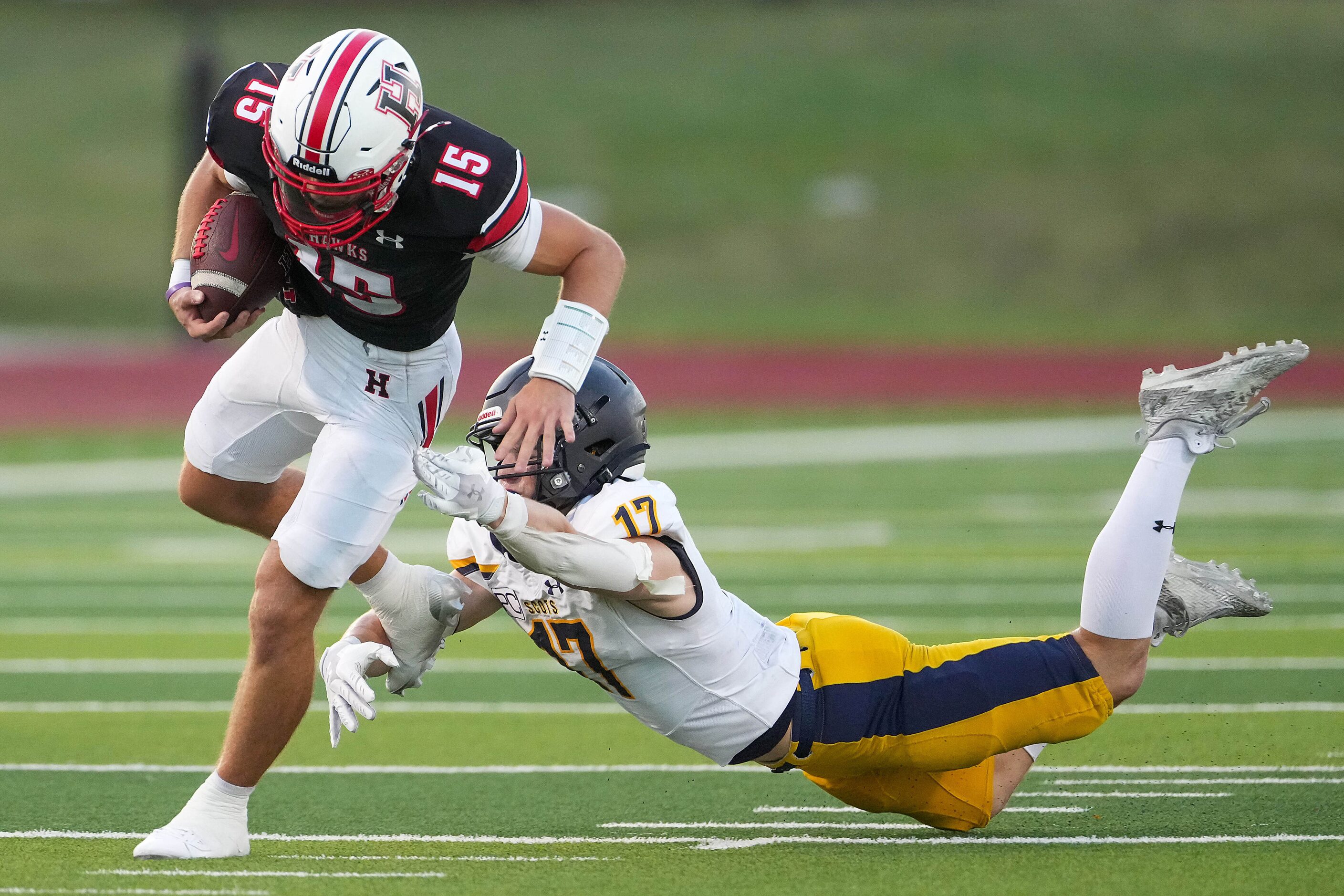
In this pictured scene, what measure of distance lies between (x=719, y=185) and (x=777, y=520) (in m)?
20.3

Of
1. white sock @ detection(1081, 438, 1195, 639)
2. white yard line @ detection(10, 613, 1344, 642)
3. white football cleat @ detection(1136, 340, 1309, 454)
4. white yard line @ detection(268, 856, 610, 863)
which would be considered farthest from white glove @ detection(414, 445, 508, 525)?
white yard line @ detection(10, 613, 1344, 642)

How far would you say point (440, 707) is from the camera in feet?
18.3

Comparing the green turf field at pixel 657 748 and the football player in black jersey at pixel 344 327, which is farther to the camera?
the football player in black jersey at pixel 344 327

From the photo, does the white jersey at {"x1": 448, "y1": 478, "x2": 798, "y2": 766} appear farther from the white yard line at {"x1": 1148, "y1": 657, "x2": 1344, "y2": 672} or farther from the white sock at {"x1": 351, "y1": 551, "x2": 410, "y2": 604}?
the white yard line at {"x1": 1148, "y1": 657, "x2": 1344, "y2": 672}

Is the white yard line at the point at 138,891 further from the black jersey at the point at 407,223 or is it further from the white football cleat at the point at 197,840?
the black jersey at the point at 407,223

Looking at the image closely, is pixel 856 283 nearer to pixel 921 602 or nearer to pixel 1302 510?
pixel 1302 510

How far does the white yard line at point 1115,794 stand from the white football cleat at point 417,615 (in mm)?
1510

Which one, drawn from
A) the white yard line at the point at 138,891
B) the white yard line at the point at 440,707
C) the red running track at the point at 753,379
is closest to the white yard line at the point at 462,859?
the white yard line at the point at 138,891

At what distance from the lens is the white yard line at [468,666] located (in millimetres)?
5895

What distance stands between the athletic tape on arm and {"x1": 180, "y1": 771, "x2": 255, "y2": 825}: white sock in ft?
3.02

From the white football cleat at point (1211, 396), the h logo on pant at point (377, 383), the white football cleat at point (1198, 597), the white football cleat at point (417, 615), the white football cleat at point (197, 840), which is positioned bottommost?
the white football cleat at point (197, 840)

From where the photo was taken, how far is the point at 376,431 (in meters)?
3.95

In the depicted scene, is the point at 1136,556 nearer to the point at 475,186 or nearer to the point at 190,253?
the point at 475,186

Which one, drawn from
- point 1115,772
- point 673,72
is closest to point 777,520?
point 1115,772
